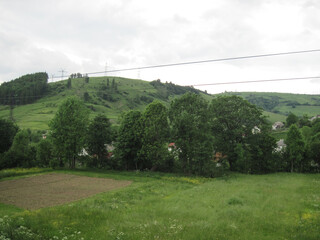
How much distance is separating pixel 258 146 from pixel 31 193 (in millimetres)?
42496

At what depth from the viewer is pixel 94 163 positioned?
48.1m

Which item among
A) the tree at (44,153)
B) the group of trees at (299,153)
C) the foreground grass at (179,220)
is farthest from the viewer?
the group of trees at (299,153)

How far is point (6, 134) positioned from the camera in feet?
193

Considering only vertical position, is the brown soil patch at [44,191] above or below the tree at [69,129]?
below

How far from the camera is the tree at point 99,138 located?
47281 mm

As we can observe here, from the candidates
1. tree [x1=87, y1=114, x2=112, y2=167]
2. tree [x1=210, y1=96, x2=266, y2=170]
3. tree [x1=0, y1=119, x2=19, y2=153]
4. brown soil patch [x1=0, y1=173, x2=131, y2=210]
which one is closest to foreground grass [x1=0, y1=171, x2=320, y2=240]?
brown soil patch [x1=0, y1=173, x2=131, y2=210]

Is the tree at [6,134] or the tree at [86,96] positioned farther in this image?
the tree at [86,96]

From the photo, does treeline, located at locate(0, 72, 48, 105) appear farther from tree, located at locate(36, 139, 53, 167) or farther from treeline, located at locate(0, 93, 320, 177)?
treeline, located at locate(0, 93, 320, 177)

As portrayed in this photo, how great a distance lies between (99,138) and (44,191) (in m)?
21.5

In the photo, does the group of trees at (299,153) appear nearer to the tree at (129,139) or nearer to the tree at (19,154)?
the tree at (129,139)

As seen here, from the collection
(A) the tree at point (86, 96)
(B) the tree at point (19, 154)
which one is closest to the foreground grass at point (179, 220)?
(B) the tree at point (19, 154)

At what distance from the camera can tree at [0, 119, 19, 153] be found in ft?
191

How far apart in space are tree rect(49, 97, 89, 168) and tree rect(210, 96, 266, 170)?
1077 inches

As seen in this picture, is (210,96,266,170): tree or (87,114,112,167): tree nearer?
(210,96,266,170): tree
